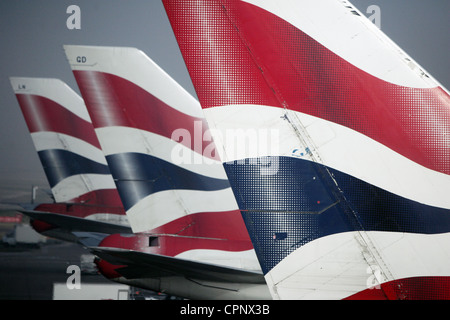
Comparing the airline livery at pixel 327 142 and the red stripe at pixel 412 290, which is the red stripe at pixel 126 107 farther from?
the red stripe at pixel 412 290

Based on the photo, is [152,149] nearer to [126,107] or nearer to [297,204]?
[126,107]

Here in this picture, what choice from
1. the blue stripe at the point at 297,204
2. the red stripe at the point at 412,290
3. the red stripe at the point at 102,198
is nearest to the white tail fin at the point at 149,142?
the blue stripe at the point at 297,204

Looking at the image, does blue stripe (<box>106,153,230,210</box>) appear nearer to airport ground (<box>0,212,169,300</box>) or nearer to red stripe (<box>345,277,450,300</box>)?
airport ground (<box>0,212,169,300</box>)

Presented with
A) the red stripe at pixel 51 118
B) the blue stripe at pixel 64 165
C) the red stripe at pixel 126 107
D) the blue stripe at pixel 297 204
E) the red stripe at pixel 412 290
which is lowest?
the red stripe at pixel 412 290

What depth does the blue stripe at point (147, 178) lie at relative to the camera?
21.5ft

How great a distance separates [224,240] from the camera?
6.10 meters

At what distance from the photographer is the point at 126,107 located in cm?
657

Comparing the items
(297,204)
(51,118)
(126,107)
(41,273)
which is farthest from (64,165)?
(297,204)

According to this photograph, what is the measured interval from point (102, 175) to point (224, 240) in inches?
274

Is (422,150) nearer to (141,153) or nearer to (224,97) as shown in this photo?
(224,97)

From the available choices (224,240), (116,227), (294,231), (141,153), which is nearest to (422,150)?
(294,231)

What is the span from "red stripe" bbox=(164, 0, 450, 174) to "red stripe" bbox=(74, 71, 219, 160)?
414 cm

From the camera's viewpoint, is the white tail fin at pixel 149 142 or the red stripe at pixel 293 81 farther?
the white tail fin at pixel 149 142

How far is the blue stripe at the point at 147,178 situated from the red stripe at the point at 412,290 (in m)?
4.35
